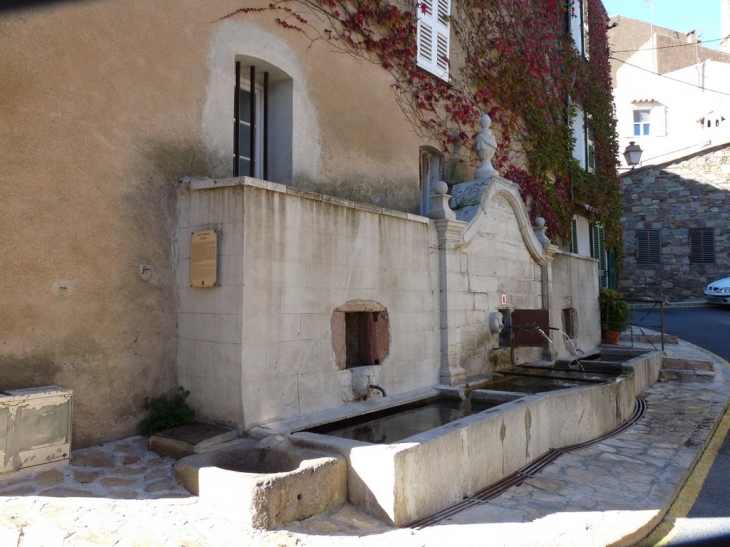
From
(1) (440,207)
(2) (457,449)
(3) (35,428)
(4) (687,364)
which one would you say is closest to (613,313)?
(4) (687,364)

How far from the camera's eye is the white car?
64.0 ft

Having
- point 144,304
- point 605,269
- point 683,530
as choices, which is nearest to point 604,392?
point 683,530

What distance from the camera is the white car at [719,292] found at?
19500 millimetres

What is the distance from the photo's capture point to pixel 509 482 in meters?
4.73

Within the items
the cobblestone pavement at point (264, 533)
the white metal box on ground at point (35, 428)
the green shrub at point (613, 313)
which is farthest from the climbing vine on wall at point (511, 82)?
the cobblestone pavement at point (264, 533)

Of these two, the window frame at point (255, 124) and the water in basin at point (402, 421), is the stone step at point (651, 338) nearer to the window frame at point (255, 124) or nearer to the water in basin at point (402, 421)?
the water in basin at point (402, 421)

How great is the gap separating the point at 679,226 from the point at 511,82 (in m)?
15.0

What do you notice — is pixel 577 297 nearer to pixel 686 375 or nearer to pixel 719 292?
pixel 686 375

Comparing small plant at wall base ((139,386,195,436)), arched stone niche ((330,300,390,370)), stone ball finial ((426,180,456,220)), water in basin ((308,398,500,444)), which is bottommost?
water in basin ((308,398,500,444))

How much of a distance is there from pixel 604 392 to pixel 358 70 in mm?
5090

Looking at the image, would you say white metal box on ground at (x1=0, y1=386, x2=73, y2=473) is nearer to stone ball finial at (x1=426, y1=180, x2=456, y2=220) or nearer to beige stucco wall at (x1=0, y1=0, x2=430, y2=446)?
beige stucco wall at (x1=0, y1=0, x2=430, y2=446)

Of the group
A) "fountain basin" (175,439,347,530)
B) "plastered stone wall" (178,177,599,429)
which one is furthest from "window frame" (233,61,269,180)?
"fountain basin" (175,439,347,530)

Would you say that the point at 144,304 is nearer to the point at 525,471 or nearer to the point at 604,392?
the point at 525,471

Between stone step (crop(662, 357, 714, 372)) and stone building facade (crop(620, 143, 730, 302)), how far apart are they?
12341 millimetres
